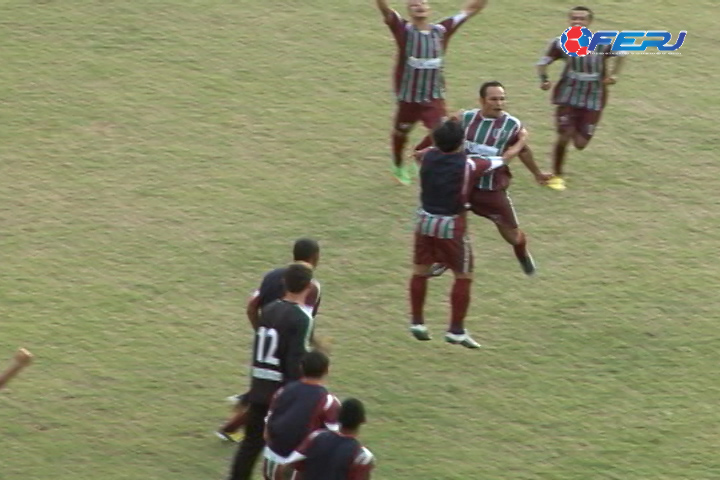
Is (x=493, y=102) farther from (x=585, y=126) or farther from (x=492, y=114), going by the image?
(x=585, y=126)

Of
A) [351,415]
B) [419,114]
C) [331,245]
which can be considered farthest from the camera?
[419,114]

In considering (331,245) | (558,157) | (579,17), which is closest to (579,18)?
(579,17)

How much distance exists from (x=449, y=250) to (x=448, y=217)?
266mm

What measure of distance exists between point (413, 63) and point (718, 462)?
549cm

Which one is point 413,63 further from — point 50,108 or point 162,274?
point 50,108

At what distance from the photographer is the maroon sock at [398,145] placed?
14461 millimetres

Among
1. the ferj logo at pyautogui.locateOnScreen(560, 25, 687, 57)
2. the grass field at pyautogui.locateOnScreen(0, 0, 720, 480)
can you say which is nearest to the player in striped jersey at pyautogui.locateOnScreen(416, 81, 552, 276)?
the grass field at pyautogui.locateOnScreen(0, 0, 720, 480)

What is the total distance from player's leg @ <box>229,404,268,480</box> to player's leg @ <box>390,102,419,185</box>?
5654mm

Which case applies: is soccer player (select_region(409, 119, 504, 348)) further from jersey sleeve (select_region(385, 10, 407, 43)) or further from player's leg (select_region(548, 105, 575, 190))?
player's leg (select_region(548, 105, 575, 190))

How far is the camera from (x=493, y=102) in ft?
39.7

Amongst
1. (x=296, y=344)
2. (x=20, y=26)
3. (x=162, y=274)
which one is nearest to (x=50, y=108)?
(x=20, y=26)

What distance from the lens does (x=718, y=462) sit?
1014 cm

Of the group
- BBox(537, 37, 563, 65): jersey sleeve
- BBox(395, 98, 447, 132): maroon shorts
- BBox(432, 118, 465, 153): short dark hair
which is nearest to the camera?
BBox(432, 118, 465, 153): short dark hair

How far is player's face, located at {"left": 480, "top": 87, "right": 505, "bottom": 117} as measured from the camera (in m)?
12.1
